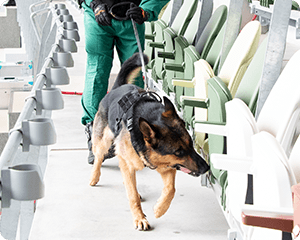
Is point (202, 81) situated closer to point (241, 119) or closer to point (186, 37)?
point (241, 119)

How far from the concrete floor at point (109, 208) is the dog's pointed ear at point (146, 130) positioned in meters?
0.54

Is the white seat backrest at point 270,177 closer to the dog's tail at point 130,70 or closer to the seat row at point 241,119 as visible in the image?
the seat row at point 241,119

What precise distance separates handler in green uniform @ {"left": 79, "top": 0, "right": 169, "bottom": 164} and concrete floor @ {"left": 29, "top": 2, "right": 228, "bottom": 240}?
284mm

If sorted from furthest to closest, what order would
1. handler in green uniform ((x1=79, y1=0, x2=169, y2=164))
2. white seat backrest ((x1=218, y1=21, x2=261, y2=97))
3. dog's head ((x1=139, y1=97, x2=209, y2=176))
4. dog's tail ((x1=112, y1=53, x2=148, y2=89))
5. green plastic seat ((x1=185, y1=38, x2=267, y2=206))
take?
handler in green uniform ((x1=79, y1=0, x2=169, y2=164))
dog's tail ((x1=112, y1=53, x2=148, y2=89))
dog's head ((x1=139, y1=97, x2=209, y2=176))
white seat backrest ((x1=218, y1=21, x2=261, y2=97))
green plastic seat ((x1=185, y1=38, x2=267, y2=206))

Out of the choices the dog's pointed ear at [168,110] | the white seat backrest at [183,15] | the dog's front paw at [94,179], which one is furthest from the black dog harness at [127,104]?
the white seat backrest at [183,15]

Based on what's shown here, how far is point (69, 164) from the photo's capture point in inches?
116

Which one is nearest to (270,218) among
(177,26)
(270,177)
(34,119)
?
(270,177)

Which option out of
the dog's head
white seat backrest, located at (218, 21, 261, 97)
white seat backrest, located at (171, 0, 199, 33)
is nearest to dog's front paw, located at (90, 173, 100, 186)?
the dog's head

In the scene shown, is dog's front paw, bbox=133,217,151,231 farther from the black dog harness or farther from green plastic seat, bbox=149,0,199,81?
green plastic seat, bbox=149,0,199,81

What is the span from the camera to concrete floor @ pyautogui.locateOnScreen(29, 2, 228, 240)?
2059 mm

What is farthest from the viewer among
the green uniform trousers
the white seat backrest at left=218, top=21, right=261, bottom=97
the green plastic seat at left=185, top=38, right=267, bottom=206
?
the green uniform trousers

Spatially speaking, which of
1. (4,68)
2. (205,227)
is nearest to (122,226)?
(205,227)

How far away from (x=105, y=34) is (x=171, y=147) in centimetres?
127

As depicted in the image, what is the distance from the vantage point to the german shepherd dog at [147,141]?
1.83 metres
